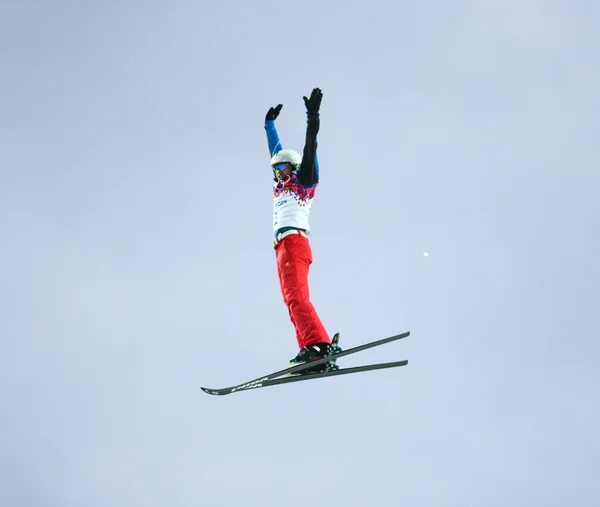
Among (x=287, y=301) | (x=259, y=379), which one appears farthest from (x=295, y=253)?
(x=259, y=379)

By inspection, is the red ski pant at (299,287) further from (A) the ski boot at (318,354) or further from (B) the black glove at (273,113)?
(B) the black glove at (273,113)

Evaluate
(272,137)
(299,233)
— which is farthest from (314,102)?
(272,137)

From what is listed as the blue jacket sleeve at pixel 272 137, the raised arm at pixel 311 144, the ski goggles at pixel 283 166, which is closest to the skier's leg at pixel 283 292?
the raised arm at pixel 311 144

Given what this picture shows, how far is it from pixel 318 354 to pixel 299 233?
5.77 feet

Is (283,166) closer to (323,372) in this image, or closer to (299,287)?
(299,287)

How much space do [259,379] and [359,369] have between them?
4.75 ft

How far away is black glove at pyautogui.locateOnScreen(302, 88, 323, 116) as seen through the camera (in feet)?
45.1

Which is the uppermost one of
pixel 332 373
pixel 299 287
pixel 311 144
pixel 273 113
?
pixel 273 113

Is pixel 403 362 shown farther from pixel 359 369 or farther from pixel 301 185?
pixel 301 185

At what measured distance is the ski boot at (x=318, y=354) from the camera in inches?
555

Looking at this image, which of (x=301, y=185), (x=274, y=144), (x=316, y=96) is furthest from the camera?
(x=274, y=144)

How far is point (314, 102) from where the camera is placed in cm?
1376

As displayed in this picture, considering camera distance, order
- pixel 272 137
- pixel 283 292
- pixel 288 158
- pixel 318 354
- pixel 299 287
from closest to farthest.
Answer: pixel 318 354 < pixel 299 287 < pixel 283 292 < pixel 288 158 < pixel 272 137

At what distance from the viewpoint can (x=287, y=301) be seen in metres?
14.5
